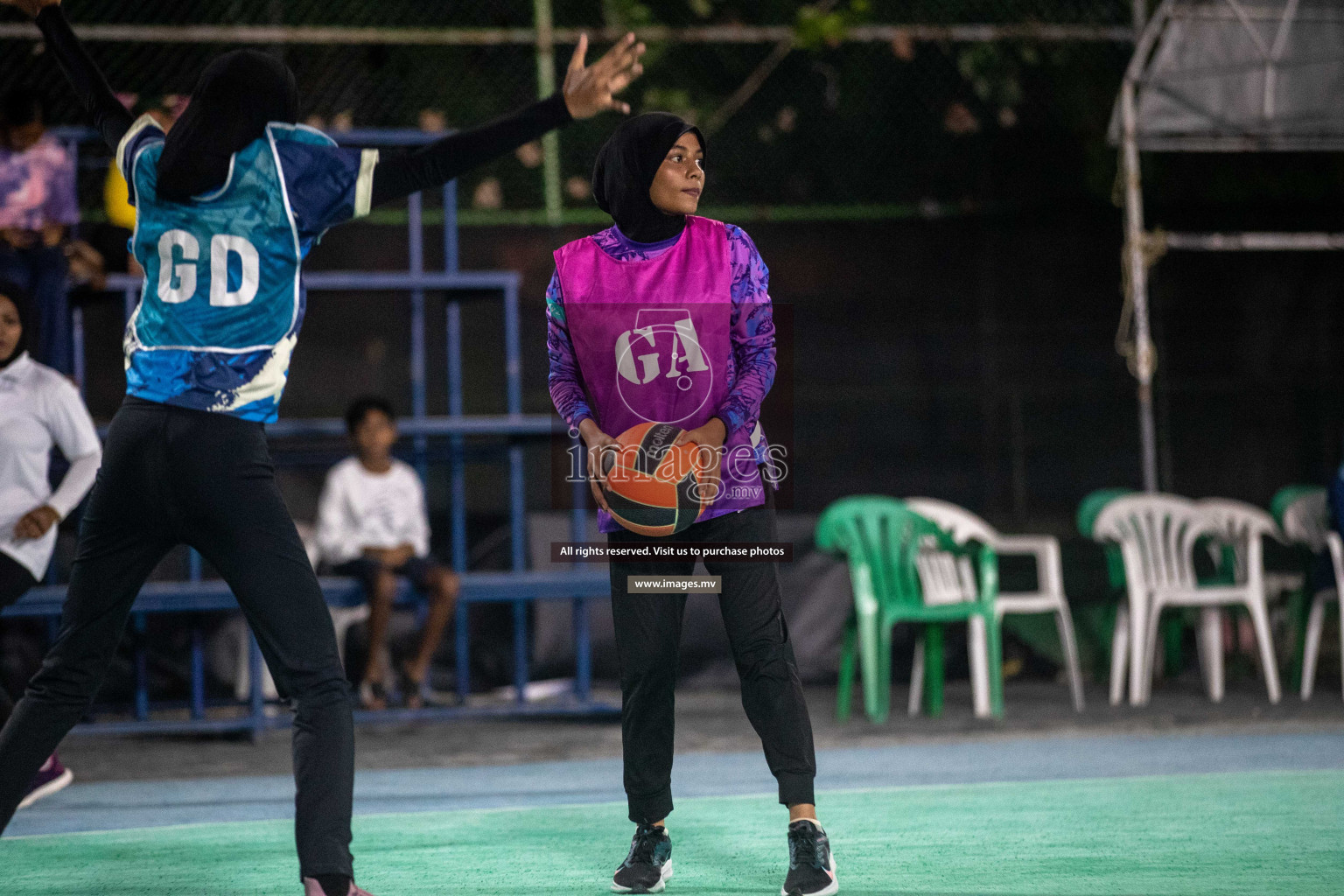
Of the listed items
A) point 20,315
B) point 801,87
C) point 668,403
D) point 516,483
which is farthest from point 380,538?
point 668,403

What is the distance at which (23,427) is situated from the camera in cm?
484

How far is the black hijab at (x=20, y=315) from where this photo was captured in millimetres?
4863

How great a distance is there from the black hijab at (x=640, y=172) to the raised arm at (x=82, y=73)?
1.06 meters

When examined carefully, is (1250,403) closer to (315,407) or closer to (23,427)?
(315,407)

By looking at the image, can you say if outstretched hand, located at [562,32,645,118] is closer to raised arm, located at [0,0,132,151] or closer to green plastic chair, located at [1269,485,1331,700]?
raised arm, located at [0,0,132,151]

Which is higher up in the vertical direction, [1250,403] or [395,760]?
[1250,403]

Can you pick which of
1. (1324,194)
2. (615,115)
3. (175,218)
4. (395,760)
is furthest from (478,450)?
(1324,194)

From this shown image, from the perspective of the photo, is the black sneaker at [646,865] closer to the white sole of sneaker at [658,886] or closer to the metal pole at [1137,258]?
the white sole of sneaker at [658,886]

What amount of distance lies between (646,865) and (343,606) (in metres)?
3.73

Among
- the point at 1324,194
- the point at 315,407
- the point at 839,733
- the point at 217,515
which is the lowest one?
the point at 839,733

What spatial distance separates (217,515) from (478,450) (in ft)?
15.0

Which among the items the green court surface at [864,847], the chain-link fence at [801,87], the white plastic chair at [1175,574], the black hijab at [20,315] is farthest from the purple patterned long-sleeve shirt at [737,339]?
the chain-link fence at [801,87]

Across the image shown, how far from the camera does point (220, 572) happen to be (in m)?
2.95

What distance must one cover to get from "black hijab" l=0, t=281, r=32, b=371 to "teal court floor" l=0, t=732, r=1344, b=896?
59.1 inches
